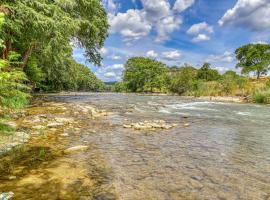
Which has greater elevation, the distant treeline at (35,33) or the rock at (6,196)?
the distant treeline at (35,33)

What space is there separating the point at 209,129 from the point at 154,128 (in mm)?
2377

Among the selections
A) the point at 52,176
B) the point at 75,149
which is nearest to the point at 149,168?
the point at 52,176

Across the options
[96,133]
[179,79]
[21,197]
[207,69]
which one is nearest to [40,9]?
[96,133]

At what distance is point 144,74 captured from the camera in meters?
83.8

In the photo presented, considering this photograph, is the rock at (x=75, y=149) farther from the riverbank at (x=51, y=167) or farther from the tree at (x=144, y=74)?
the tree at (x=144, y=74)

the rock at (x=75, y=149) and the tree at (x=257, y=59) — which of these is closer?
the rock at (x=75, y=149)

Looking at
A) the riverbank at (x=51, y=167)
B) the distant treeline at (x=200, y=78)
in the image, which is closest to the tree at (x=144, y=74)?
the distant treeline at (x=200, y=78)

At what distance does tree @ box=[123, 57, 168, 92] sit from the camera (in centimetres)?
7800

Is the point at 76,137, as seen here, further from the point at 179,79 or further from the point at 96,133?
the point at 179,79

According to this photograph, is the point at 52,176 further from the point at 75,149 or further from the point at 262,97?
the point at 262,97

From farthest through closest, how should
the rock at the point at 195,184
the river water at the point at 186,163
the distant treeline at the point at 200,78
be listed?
the distant treeline at the point at 200,78 < the rock at the point at 195,184 < the river water at the point at 186,163

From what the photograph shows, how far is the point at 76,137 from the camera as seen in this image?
343 inches

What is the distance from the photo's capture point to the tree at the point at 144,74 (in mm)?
78000

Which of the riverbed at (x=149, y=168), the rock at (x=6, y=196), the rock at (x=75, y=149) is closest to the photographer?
the rock at (x=6, y=196)
